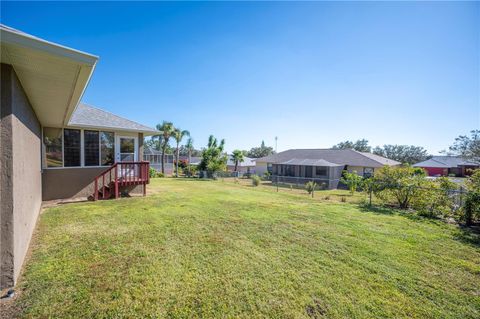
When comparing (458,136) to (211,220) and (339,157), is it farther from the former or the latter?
(211,220)

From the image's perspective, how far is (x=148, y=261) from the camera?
3.73 m

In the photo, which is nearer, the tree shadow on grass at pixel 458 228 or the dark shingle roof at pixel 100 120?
the tree shadow on grass at pixel 458 228

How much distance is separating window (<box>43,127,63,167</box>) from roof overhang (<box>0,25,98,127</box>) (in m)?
5.46

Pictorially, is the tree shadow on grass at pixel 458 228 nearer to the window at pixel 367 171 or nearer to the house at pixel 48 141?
the house at pixel 48 141

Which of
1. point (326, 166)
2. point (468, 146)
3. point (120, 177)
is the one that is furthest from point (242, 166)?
point (120, 177)

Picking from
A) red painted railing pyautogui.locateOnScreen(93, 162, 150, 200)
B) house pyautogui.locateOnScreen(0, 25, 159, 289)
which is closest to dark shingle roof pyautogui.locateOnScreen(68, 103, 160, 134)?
house pyautogui.locateOnScreen(0, 25, 159, 289)

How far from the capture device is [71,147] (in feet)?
29.7

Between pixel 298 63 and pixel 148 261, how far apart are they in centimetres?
1204

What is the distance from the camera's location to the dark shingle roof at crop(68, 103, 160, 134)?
900 centimetres

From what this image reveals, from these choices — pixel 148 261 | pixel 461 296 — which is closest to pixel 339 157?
pixel 461 296

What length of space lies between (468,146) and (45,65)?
95.1ft

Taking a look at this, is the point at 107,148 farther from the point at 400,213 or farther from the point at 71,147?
the point at 400,213

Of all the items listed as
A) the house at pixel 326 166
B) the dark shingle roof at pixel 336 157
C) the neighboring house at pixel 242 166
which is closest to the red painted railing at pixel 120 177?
the house at pixel 326 166

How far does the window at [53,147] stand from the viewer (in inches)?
343
